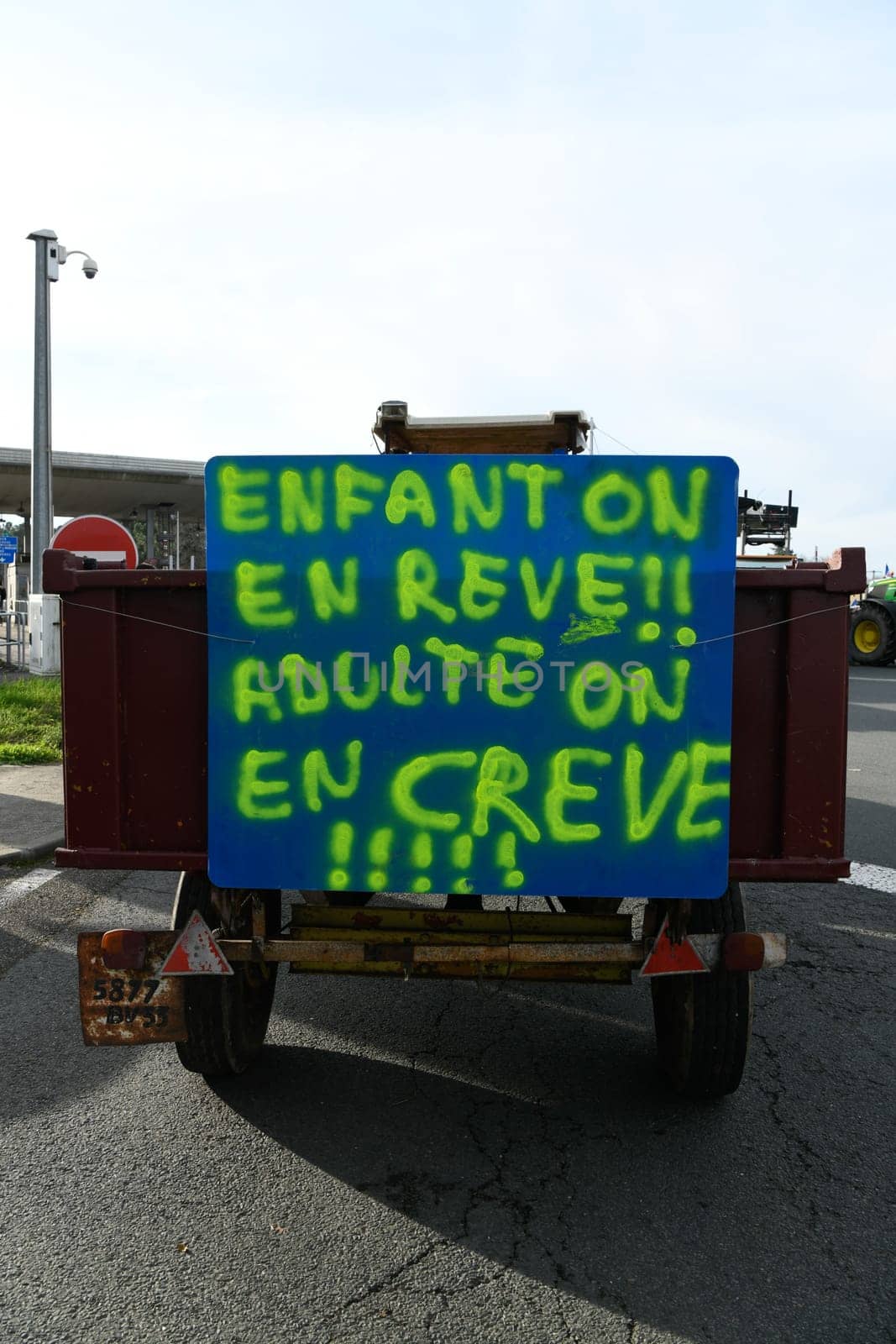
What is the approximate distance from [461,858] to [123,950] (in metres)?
1.10

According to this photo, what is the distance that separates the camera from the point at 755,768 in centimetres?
291

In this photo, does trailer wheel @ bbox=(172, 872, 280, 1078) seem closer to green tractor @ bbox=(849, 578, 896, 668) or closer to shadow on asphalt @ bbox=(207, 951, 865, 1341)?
shadow on asphalt @ bbox=(207, 951, 865, 1341)

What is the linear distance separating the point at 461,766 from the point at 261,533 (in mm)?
862

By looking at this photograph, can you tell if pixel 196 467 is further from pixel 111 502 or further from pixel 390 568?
pixel 390 568

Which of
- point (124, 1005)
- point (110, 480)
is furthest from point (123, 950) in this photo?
point (110, 480)

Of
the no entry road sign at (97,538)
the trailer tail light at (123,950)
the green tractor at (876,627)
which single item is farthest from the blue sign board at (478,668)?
the green tractor at (876,627)

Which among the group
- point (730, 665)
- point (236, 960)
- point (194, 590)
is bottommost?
point (236, 960)

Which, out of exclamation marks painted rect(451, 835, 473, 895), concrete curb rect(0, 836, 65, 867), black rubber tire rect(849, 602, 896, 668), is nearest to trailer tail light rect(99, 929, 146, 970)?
exclamation marks painted rect(451, 835, 473, 895)

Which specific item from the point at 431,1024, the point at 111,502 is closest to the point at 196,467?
the point at 111,502

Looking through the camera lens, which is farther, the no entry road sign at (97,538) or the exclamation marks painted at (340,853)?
the no entry road sign at (97,538)

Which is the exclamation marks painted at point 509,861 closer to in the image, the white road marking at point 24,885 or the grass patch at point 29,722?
the white road marking at point 24,885

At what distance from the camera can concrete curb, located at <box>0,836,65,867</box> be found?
657 centimetres

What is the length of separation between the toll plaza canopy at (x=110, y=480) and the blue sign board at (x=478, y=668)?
23.2 m

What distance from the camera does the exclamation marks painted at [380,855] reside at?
115 inches
